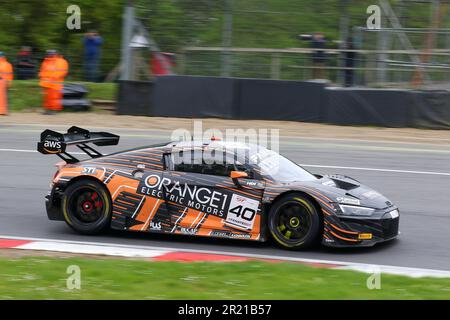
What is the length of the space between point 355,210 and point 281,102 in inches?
472

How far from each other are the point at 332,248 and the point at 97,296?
3.61m

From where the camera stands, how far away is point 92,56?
2495 cm

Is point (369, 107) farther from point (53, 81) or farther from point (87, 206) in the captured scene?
point (87, 206)

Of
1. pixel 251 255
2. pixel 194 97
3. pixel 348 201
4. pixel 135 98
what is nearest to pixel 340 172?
pixel 348 201

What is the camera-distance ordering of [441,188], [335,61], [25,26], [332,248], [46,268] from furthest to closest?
1. [25,26]
2. [335,61]
3. [441,188]
4. [332,248]
5. [46,268]

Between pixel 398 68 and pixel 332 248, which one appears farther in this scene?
pixel 398 68

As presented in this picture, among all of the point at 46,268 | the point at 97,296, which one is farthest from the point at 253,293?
the point at 46,268

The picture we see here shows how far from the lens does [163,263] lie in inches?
330

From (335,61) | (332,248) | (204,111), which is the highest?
(335,61)

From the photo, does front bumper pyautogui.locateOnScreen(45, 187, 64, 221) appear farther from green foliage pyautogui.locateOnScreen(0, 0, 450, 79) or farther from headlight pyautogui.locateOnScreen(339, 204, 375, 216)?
green foliage pyautogui.locateOnScreen(0, 0, 450, 79)

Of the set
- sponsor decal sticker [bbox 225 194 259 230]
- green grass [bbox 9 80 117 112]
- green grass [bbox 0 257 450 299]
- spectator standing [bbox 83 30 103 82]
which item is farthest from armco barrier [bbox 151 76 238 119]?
green grass [bbox 0 257 450 299]

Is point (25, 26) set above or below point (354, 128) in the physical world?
above
